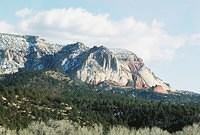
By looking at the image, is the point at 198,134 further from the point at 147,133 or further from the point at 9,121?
the point at 9,121

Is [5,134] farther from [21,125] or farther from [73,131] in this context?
Answer: [21,125]

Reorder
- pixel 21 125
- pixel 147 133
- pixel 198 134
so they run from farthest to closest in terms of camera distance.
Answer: pixel 21 125 → pixel 147 133 → pixel 198 134

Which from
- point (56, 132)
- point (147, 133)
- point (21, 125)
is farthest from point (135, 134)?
point (21, 125)

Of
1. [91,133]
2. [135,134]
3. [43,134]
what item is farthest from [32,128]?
[135,134]

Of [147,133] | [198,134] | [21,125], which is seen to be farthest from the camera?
[21,125]

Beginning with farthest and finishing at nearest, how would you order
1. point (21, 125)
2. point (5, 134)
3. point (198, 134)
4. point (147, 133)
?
point (21, 125) → point (147, 133) → point (198, 134) → point (5, 134)

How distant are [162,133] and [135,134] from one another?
1057 cm

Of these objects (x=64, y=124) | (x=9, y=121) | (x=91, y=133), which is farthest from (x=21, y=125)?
(x=91, y=133)

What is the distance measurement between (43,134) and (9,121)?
3382 cm

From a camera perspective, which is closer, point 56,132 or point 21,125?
point 56,132

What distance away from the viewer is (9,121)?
197250 mm

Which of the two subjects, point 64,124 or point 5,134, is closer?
point 5,134

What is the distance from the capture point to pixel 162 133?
180 meters

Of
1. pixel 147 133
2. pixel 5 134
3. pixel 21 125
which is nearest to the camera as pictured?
pixel 5 134
